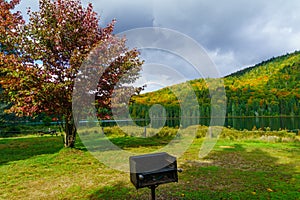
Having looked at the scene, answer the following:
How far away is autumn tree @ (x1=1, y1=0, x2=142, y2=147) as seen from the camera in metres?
8.49

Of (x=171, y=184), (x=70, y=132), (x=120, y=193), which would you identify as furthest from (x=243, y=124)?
(x=120, y=193)

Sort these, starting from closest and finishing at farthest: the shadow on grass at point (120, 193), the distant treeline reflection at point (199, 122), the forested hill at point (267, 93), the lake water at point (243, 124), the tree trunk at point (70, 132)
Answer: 1. the shadow on grass at point (120, 193)
2. the tree trunk at point (70, 132)
3. the distant treeline reflection at point (199, 122)
4. the lake water at point (243, 124)
5. the forested hill at point (267, 93)

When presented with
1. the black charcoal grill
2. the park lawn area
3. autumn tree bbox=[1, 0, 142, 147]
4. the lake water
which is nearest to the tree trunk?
autumn tree bbox=[1, 0, 142, 147]

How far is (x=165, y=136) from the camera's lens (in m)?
16.1

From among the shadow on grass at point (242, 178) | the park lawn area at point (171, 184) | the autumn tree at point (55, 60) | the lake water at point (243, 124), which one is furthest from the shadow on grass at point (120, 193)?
the lake water at point (243, 124)

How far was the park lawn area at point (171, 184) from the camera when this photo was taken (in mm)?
4707

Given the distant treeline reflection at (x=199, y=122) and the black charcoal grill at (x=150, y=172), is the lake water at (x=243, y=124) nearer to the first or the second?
the distant treeline reflection at (x=199, y=122)

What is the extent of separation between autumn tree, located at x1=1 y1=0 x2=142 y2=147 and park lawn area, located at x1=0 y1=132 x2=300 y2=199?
90.5 inches

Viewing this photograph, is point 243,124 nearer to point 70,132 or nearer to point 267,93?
point 70,132

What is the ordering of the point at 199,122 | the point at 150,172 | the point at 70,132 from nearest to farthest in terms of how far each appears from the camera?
the point at 150,172
the point at 70,132
the point at 199,122

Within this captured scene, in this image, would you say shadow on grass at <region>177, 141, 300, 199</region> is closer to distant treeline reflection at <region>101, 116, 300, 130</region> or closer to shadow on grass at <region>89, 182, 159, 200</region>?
shadow on grass at <region>89, 182, 159, 200</region>

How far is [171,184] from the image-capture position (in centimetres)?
531

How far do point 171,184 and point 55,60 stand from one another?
23.3ft

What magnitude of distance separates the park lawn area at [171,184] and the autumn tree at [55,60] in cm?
230
